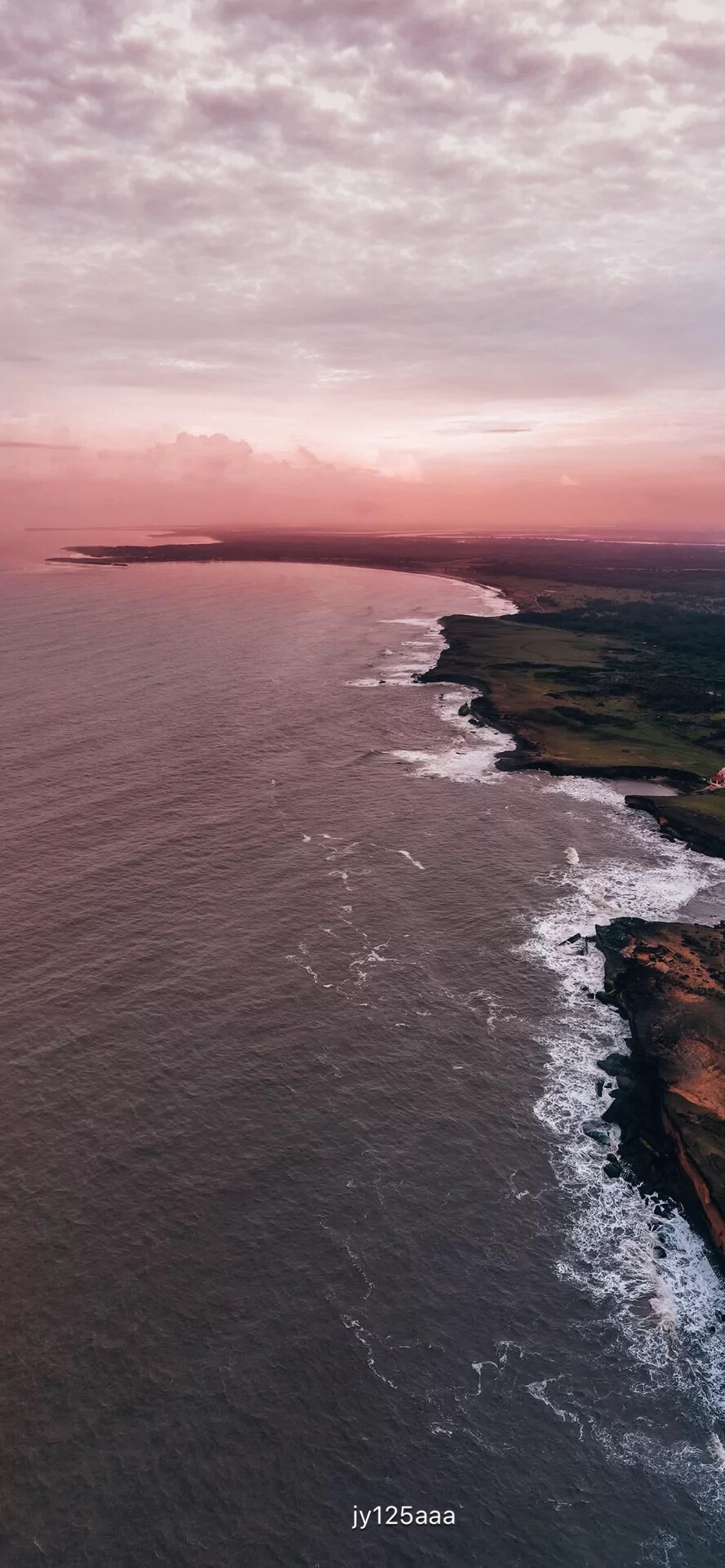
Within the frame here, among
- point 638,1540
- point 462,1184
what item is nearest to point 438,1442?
point 638,1540

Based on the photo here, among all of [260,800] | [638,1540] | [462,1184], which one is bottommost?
[638,1540]

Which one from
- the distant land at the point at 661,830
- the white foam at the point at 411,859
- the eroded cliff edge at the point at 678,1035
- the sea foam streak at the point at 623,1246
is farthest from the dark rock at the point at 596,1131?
the white foam at the point at 411,859

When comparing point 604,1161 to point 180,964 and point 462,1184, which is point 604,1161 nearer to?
point 462,1184

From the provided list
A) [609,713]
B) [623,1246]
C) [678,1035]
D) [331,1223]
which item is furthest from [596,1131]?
[609,713]

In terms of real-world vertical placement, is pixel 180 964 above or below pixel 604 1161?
above

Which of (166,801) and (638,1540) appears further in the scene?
(166,801)

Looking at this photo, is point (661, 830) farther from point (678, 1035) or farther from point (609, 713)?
point (609, 713)

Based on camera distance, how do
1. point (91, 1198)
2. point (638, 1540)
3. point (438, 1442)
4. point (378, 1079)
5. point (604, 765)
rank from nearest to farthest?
1. point (638, 1540)
2. point (438, 1442)
3. point (91, 1198)
4. point (378, 1079)
5. point (604, 765)
